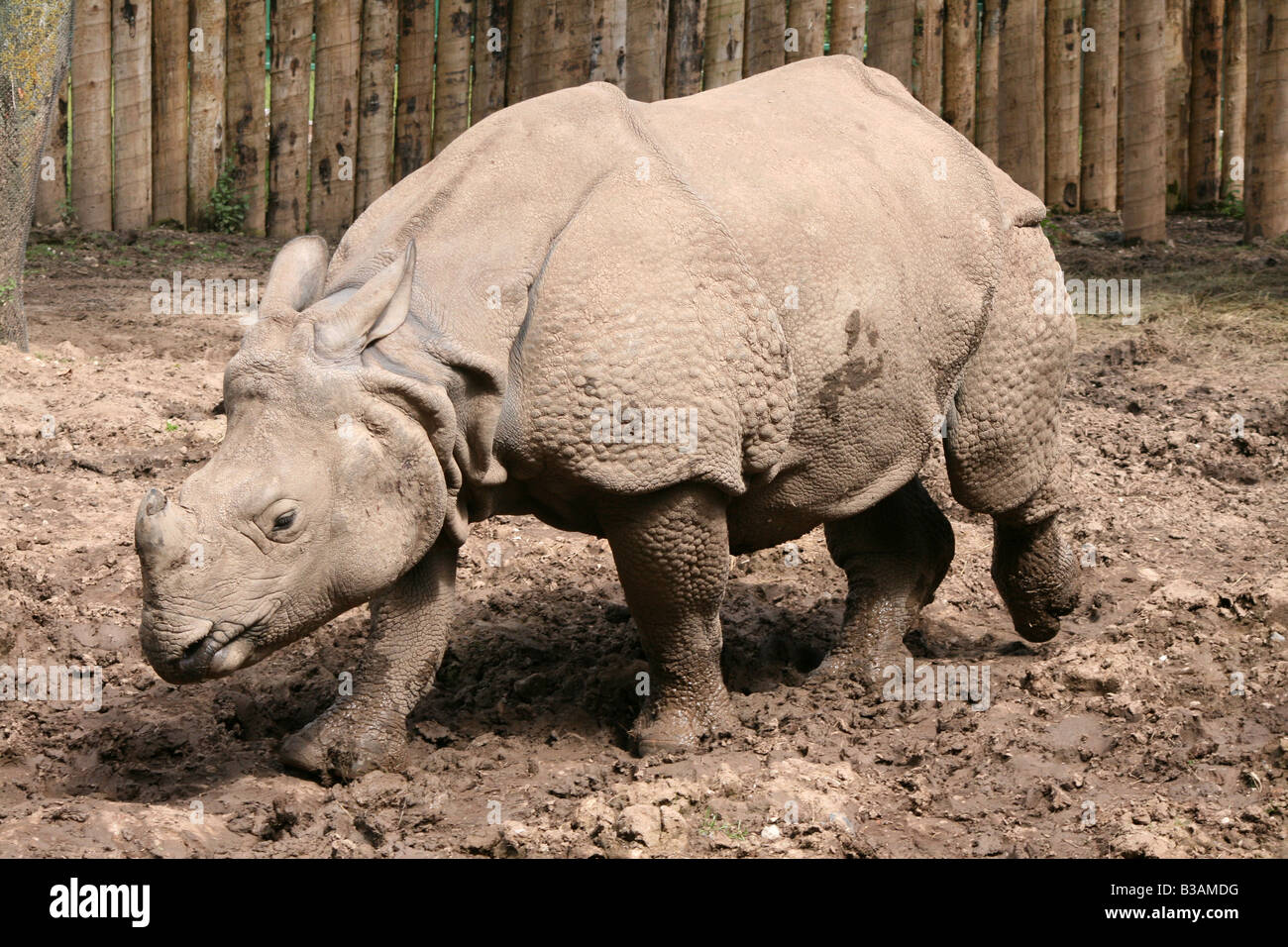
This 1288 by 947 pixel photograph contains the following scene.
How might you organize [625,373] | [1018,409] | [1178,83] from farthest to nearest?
1. [1178,83]
2. [1018,409]
3. [625,373]

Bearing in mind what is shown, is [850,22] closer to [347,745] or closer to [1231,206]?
[1231,206]

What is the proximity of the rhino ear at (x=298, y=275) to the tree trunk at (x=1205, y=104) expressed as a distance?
8.83 meters

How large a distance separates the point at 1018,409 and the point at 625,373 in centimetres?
166

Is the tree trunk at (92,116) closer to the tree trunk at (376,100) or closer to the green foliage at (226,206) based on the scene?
the green foliage at (226,206)

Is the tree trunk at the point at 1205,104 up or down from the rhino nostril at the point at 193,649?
up

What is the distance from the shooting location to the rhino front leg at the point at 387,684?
468 cm

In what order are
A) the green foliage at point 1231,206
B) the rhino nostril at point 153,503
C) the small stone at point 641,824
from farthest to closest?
the green foliage at point 1231,206, the small stone at point 641,824, the rhino nostril at point 153,503

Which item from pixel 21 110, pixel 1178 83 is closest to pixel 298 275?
pixel 21 110

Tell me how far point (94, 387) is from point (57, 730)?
3.03 meters

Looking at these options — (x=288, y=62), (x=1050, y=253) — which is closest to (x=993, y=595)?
(x=1050, y=253)

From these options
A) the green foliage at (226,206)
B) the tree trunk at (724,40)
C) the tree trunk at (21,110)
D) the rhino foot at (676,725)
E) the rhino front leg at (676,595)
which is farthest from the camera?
the green foliage at (226,206)

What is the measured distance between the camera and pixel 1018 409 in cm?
522

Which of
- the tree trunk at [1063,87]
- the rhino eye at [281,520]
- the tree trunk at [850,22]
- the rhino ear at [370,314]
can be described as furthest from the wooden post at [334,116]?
the rhino eye at [281,520]

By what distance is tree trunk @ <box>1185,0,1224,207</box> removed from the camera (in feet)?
37.1
